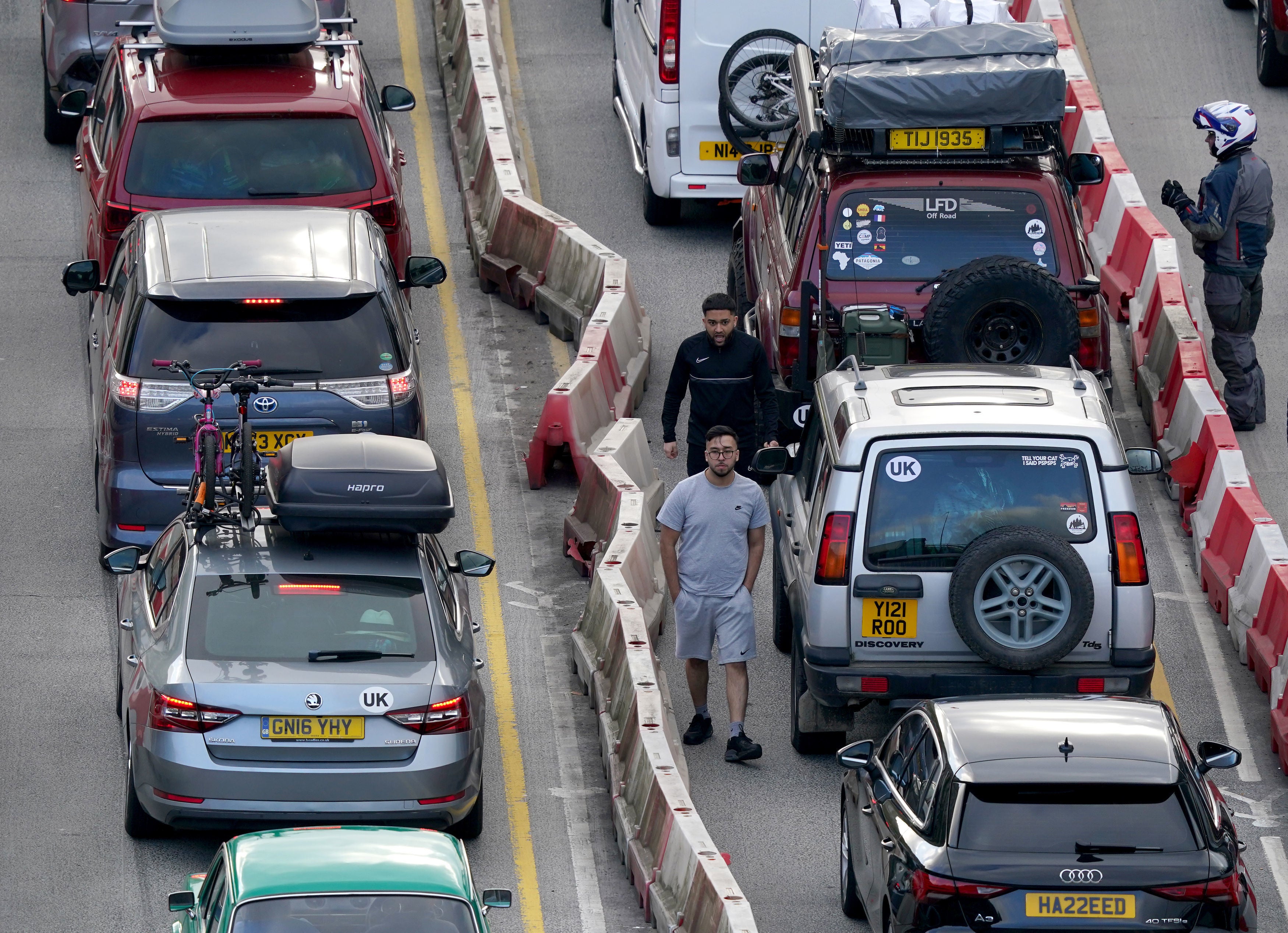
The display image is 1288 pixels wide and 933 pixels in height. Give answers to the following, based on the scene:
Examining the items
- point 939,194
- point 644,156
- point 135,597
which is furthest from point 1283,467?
point 135,597

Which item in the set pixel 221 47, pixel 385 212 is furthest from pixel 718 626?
pixel 221 47

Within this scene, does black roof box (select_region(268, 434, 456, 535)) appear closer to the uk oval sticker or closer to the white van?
the uk oval sticker

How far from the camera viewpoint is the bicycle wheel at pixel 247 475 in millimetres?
11875

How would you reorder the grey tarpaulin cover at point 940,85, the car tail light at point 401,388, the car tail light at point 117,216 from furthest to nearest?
the car tail light at point 117,216 < the grey tarpaulin cover at point 940,85 < the car tail light at point 401,388

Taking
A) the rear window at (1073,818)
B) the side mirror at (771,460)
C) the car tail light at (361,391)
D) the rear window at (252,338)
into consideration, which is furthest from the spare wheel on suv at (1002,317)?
the rear window at (1073,818)

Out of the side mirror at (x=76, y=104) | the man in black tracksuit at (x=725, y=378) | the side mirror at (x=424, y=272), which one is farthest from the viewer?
the side mirror at (x=76, y=104)

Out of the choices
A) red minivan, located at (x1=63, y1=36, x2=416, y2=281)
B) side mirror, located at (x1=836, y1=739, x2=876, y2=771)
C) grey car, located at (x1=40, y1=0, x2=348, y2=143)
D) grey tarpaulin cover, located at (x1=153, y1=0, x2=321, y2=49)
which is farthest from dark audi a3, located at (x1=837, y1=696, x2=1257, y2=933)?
grey car, located at (x1=40, y1=0, x2=348, y2=143)

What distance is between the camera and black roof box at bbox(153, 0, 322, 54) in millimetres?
16766

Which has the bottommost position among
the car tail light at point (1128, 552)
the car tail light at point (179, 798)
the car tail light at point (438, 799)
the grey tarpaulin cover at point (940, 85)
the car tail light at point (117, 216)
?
the car tail light at point (438, 799)

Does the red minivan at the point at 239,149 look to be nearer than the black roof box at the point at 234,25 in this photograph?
Yes

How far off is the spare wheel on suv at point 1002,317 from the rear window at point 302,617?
3889mm

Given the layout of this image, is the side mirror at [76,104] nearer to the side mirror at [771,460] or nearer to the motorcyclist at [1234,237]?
the side mirror at [771,460]

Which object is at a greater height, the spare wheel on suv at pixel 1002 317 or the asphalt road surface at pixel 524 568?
the spare wheel on suv at pixel 1002 317

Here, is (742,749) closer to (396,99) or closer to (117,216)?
(117,216)
